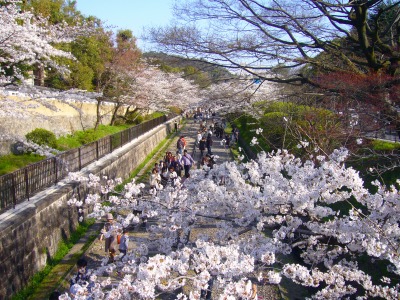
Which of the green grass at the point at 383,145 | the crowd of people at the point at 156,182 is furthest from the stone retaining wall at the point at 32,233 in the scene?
the green grass at the point at 383,145

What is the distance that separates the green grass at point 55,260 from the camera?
21.7 ft

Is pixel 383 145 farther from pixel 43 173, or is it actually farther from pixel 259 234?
pixel 43 173

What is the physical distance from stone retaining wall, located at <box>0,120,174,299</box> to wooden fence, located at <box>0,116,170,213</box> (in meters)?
0.17

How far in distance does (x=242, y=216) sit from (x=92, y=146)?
320 inches

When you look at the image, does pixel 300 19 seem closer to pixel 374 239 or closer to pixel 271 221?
pixel 271 221

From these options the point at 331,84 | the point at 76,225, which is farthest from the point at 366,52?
the point at 76,225

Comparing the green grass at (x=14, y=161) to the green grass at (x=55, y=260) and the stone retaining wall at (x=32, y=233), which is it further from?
the green grass at (x=55, y=260)

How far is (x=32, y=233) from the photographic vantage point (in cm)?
713

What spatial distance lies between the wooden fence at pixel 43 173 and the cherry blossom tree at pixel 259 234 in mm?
1673

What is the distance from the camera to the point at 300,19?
664cm

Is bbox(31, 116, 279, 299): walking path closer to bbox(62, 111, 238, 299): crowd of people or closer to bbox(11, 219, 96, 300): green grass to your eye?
bbox(11, 219, 96, 300): green grass

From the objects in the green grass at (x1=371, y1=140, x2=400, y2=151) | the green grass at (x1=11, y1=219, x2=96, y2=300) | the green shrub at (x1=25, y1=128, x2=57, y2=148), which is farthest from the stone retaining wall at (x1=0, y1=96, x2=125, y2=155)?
the green grass at (x1=371, y1=140, x2=400, y2=151)

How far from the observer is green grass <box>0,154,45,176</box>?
9.14 m

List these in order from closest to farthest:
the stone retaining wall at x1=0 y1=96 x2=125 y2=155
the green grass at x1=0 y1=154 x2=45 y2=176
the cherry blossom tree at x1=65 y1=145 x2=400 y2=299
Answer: the cherry blossom tree at x1=65 y1=145 x2=400 y2=299, the green grass at x1=0 y1=154 x2=45 y2=176, the stone retaining wall at x1=0 y1=96 x2=125 y2=155
